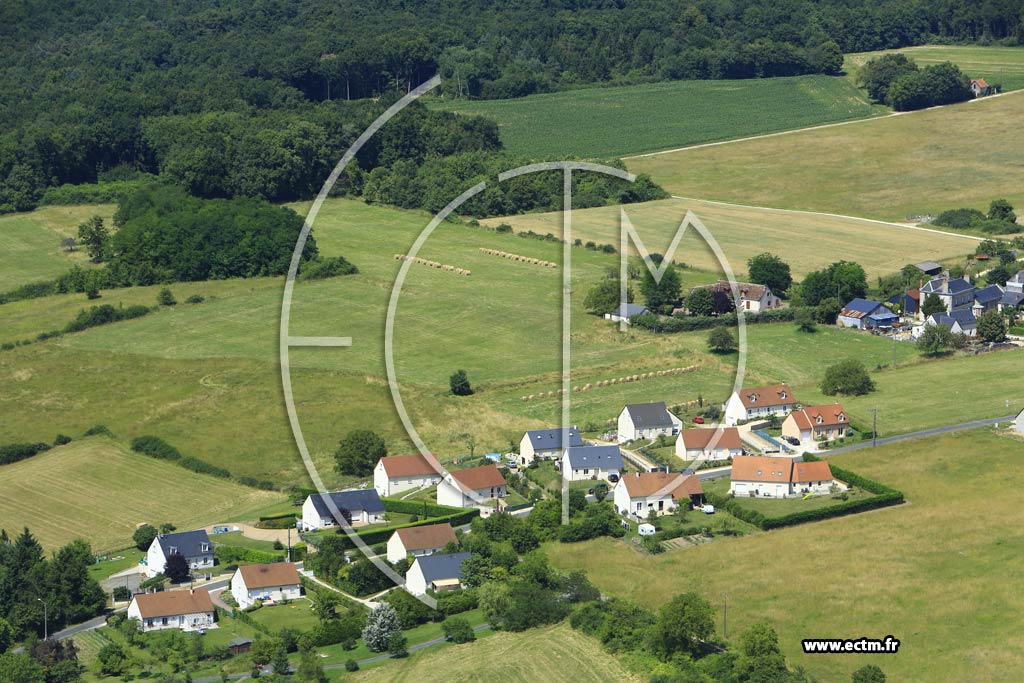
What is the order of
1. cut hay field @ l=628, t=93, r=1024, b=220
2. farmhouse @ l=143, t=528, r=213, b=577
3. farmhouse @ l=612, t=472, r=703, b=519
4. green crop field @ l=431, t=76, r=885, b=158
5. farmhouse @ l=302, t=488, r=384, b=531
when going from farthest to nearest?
green crop field @ l=431, t=76, r=885, b=158
cut hay field @ l=628, t=93, r=1024, b=220
farmhouse @ l=612, t=472, r=703, b=519
farmhouse @ l=302, t=488, r=384, b=531
farmhouse @ l=143, t=528, r=213, b=577

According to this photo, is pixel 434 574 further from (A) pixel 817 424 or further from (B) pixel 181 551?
(A) pixel 817 424

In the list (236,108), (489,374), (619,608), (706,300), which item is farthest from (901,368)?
(236,108)

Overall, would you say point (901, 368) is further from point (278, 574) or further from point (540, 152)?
point (540, 152)

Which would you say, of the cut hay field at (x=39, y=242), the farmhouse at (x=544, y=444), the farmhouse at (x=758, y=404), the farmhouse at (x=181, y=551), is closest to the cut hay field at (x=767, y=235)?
the farmhouse at (x=758, y=404)

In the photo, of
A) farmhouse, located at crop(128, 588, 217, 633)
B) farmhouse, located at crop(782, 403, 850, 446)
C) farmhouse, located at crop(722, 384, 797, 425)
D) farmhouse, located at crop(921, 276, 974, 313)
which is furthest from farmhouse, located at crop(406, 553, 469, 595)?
farmhouse, located at crop(921, 276, 974, 313)

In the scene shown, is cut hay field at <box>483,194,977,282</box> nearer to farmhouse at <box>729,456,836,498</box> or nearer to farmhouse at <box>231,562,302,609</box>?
farmhouse at <box>729,456,836,498</box>

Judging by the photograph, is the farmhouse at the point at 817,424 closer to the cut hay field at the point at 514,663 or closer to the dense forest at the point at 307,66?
the cut hay field at the point at 514,663

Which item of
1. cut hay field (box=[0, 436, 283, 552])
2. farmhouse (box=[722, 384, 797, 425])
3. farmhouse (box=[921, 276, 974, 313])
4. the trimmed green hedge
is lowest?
cut hay field (box=[0, 436, 283, 552])
